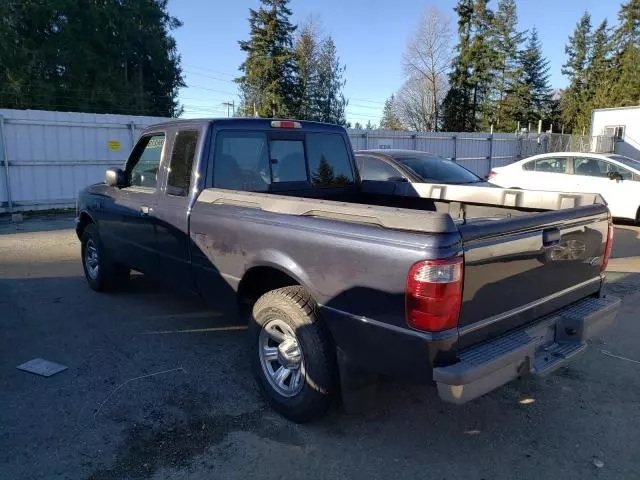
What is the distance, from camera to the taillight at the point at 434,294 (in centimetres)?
253

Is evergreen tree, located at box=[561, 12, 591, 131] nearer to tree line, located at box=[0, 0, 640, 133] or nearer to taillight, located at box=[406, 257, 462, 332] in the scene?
tree line, located at box=[0, 0, 640, 133]

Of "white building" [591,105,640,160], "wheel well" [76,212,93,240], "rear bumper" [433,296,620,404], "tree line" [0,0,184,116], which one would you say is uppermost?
"tree line" [0,0,184,116]

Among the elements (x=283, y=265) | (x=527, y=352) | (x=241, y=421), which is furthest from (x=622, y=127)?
(x=241, y=421)

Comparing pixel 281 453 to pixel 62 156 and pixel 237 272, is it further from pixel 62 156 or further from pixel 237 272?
pixel 62 156

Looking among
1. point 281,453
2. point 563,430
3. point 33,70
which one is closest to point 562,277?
point 563,430

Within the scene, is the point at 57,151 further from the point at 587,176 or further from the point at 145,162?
the point at 587,176

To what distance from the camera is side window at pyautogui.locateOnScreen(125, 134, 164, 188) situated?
Result: 15.8 feet

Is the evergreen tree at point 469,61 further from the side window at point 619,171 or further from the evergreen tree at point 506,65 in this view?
the side window at point 619,171

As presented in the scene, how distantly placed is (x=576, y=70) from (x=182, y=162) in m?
64.9

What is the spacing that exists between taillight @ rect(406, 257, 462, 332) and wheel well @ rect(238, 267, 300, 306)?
1.17 m

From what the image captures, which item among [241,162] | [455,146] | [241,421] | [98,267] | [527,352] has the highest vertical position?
[455,146]

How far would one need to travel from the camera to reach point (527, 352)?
2898 millimetres

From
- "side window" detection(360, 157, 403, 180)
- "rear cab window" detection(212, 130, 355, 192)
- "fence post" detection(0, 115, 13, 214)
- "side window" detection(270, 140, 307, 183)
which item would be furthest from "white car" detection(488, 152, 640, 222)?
"fence post" detection(0, 115, 13, 214)

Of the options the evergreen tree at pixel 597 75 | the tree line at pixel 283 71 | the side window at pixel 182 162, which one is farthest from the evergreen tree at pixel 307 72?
the side window at pixel 182 162
